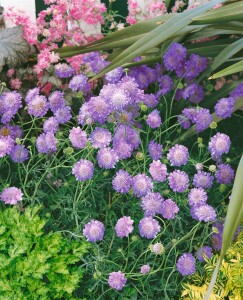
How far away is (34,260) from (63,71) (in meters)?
0.69

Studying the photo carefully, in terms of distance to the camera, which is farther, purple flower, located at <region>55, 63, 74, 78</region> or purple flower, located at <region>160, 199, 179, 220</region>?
purple flower, located at <region>55, 63, 74, 78</region>

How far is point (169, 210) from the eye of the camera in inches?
73.5

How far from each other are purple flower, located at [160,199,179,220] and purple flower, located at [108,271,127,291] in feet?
0.67

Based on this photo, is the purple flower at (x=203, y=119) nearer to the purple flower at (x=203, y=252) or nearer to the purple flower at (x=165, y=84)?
the purple flower at (x=165, y=84)

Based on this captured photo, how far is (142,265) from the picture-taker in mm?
1953

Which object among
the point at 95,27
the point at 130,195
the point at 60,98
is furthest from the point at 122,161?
the point at 95,27

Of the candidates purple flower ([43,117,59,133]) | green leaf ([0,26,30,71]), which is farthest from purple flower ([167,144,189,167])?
green leaf ([0,26,30,71])

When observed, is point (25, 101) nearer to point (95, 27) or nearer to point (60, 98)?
point (60, 98)

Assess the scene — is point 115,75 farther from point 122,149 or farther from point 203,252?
point 203,252

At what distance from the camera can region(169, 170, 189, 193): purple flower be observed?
1874 mm

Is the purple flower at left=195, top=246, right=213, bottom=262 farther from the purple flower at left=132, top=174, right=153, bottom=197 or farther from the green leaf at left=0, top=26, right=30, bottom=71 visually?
the green leaf at left=0, top=26, right=30, bottom=71

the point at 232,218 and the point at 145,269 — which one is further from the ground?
the point at 232,218

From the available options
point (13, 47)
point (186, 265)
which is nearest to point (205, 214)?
point (186, 265)

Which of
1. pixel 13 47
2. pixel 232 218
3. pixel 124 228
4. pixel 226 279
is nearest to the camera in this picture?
pixel 232 218
